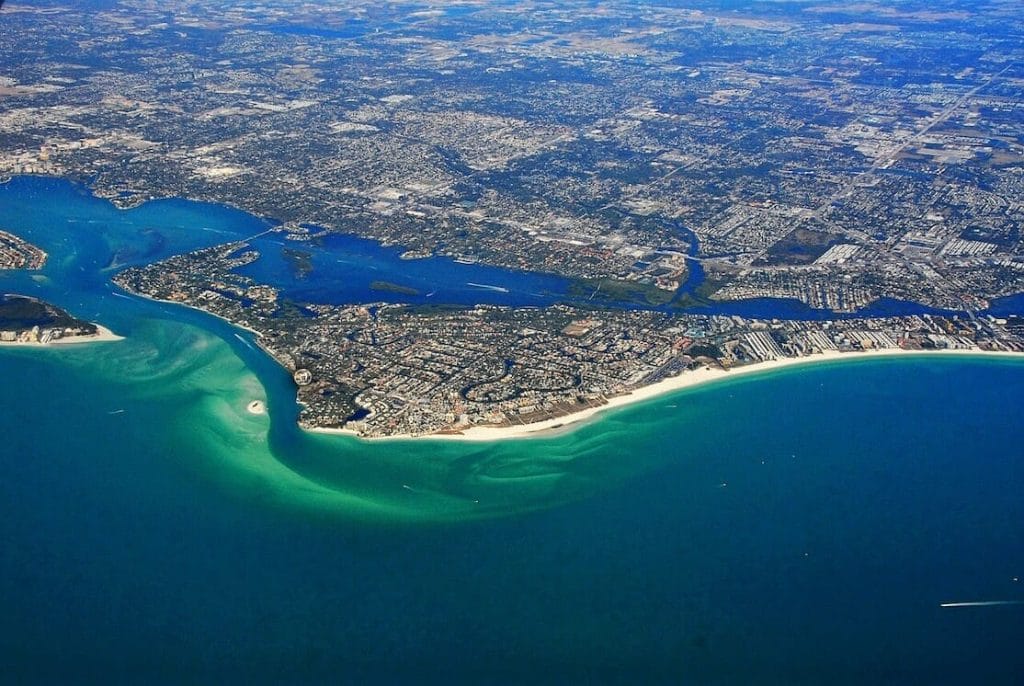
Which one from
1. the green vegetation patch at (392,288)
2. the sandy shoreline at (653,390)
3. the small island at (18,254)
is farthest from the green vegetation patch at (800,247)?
the small island at (18,254)

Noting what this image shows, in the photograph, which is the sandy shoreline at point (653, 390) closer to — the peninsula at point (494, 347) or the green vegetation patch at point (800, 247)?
the peninsula at point (494, 347)

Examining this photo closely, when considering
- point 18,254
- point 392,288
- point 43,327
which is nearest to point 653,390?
point 392,288

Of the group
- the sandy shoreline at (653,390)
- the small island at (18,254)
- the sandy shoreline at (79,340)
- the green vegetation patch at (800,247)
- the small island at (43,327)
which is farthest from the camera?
the green vegetation patch at (800,247)

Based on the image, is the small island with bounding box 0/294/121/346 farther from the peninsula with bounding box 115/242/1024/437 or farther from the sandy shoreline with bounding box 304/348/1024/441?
the sandy shoreline with bounding box 304/348/1024/441

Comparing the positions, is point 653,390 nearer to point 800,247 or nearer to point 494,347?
point 494,347

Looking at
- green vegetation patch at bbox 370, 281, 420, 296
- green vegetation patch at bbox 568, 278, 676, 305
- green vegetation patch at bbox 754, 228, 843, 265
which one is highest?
green vegetation patch at bbox 568, 278, 676, 305

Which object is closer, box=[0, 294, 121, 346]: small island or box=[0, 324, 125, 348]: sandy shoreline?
box=[0, 324, 125, 348]: sandy shoreline

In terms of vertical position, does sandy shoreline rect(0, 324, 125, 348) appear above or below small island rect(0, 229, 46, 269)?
below

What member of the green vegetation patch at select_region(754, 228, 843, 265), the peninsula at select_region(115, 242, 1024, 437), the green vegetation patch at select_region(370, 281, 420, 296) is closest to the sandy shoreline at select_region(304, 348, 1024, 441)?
the peninsula at select_region(115, 242, 1024, 437)
